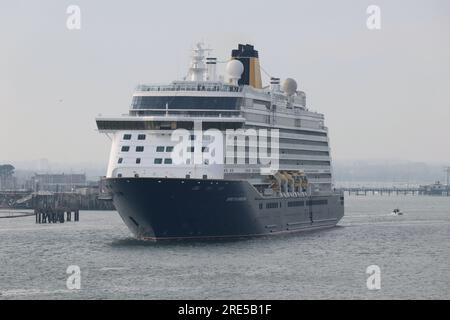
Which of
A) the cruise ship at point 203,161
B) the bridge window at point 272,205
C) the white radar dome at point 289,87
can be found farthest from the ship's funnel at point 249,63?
the bridge window at point 272,205

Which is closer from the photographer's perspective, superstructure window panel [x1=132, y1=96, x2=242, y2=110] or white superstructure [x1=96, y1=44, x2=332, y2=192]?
white superstructure [x1=96, y1=44, x2=332, y2=192]

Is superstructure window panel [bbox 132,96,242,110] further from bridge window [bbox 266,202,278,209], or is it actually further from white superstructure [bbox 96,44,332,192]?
bridge window [bbox 266,202,278,209]

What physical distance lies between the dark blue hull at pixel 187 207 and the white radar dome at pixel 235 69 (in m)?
12.1

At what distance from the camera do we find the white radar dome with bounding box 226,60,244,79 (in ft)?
268

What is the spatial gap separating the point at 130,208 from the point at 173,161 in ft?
13.9

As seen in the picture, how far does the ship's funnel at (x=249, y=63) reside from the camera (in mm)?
86688

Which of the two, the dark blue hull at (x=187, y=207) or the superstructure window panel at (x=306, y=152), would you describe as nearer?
the dark blue hull at (x=187, y=207)

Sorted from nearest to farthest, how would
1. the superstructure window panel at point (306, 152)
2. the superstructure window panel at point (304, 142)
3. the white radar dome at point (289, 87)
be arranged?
the superstructure window panel at point (306, 152), the superstructure window panel at point (304, 142), the white radar dome at point (289, 87)

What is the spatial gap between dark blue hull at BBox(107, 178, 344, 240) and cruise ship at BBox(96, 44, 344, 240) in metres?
0.06

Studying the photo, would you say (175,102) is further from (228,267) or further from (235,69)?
(228,267)

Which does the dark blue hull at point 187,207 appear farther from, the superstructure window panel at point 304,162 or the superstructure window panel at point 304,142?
the superstructure window panel at point 304,142

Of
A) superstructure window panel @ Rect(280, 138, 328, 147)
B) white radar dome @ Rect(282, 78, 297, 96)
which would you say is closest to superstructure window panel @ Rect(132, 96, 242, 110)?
superstructure window panel @ Rect(280, 138, 328, 147)

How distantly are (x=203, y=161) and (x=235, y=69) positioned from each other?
1394cm

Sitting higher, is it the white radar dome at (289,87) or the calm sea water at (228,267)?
the white radar dome at (289,87)
